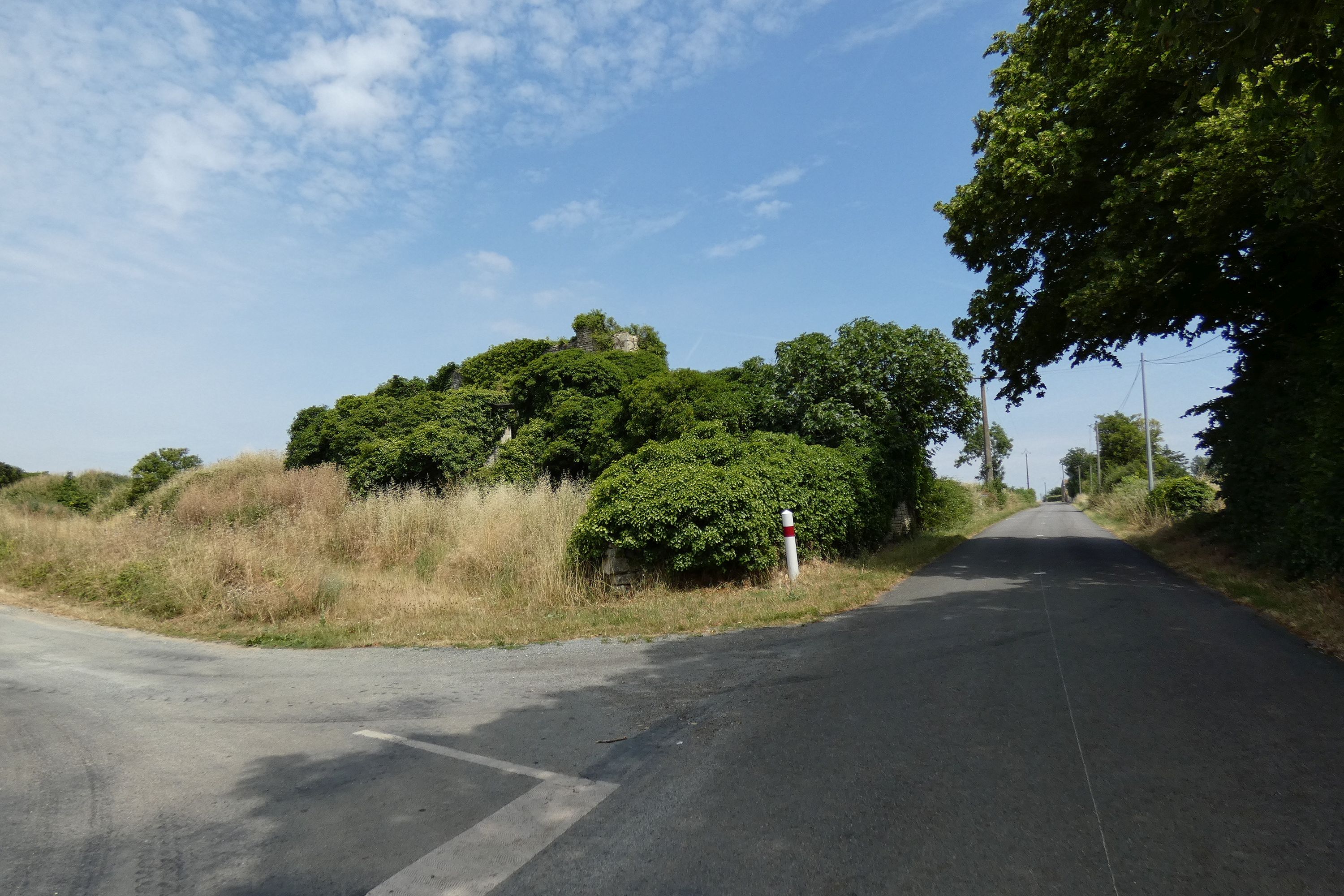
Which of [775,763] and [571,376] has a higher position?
[571,376]

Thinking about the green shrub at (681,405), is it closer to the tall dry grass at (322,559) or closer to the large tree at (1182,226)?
the tall dry grass at (322,559)

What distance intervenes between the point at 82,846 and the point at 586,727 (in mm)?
2584

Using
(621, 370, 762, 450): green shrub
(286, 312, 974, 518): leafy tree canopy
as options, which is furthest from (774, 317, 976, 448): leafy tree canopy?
(621, 370, 762, 450): green shrub

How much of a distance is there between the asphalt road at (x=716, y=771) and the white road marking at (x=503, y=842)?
0.02 m

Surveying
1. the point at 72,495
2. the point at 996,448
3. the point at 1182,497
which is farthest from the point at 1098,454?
the point at 72,495

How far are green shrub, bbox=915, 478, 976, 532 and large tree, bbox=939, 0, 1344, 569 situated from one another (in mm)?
7771

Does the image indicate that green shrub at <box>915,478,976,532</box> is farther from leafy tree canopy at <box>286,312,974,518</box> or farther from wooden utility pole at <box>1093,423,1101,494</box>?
wooden utility pole at <box>1093,423,1101,494</box>

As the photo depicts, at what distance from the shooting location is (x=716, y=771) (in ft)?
12.8

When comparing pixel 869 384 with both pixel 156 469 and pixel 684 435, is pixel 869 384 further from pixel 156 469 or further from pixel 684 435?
pixel 156 469

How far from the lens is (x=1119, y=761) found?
3.76 m

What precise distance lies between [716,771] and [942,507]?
78.8 feet

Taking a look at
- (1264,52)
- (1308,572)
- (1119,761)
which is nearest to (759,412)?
(1308,572)

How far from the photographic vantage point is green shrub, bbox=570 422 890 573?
36.1 ft

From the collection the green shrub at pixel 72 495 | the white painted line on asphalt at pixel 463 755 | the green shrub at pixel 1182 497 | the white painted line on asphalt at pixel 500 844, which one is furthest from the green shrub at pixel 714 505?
the green shrub at pixel 72 495
